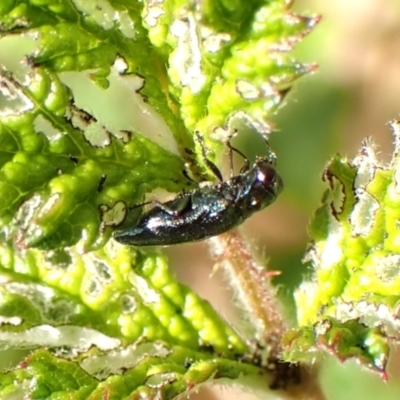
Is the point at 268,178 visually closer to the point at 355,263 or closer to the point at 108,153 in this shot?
the point at 355,263

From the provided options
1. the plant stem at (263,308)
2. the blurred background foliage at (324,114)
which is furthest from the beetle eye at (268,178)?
the blurred background foliage at (324,114)

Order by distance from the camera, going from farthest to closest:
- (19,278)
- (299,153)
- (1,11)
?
(299,153)
(19,278)
(1,11)

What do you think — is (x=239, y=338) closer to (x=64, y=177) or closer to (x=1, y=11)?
(x=64, y=177)

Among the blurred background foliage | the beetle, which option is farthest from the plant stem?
the blurred background foliage

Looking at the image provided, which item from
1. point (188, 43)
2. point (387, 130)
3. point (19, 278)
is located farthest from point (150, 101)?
point (387, 130)

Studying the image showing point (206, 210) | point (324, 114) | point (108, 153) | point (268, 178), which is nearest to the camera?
point (108, 153)

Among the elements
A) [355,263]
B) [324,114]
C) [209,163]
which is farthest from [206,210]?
[324,114]

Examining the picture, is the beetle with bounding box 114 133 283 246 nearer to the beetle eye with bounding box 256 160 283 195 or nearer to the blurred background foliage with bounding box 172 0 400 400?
the beetle eye with bounding box 256 160 283 195
